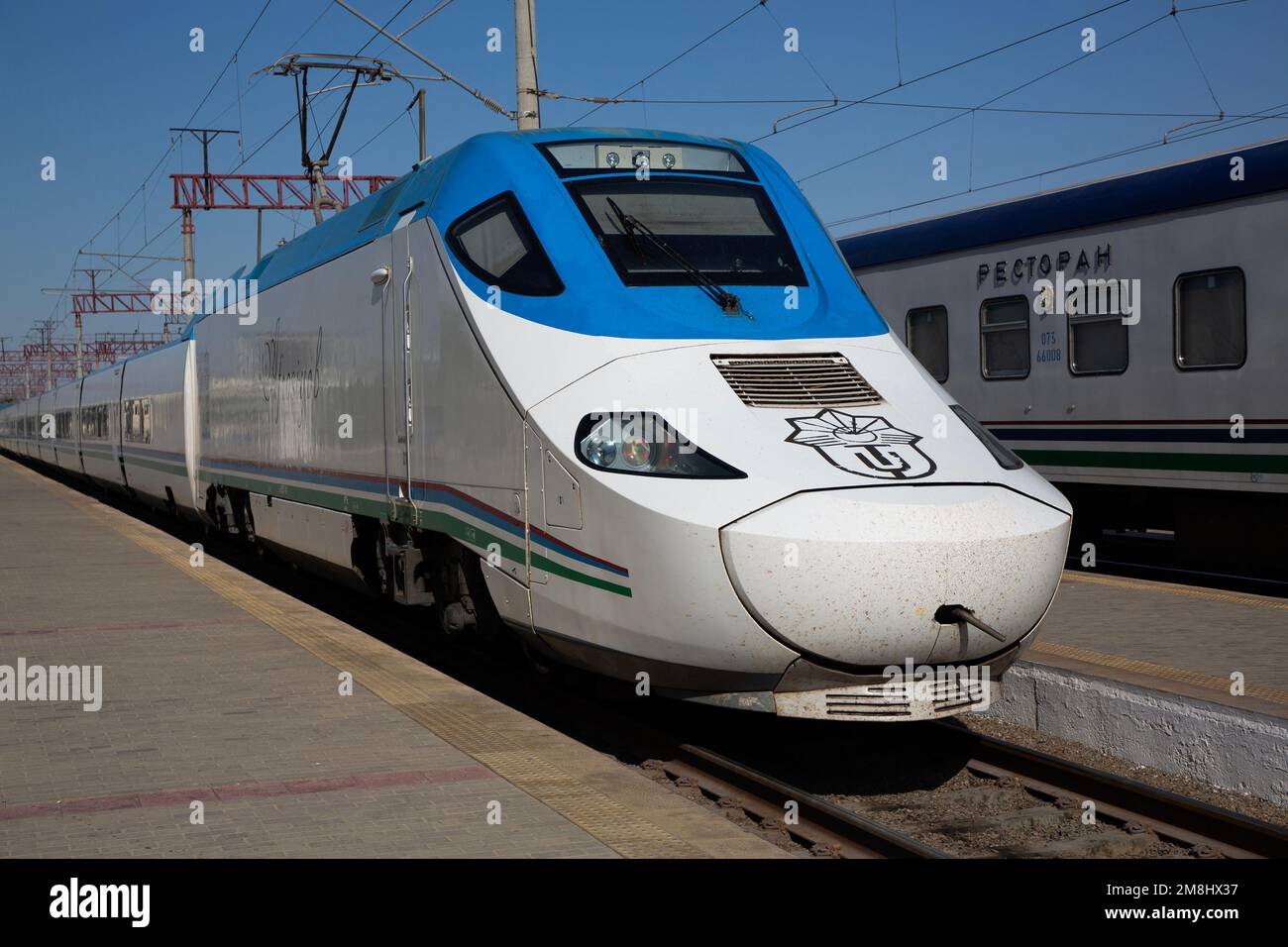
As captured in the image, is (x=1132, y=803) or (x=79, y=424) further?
(x=79, y=424)

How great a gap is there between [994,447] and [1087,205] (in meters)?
7.38

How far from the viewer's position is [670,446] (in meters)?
6.08

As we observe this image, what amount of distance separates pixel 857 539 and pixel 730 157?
10.8 ft

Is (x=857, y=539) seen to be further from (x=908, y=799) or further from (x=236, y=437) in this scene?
(x=236, y=437)

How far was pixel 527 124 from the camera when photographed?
14.4m

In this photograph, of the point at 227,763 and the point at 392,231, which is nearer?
the point at 227,763

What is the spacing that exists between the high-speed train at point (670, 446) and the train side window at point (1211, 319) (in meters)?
5.36

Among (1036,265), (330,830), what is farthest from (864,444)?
(1036,265)

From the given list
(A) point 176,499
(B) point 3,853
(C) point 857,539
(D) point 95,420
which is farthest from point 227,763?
(D) point 95,420

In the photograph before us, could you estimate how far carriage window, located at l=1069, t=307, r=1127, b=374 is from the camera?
12.9 meters

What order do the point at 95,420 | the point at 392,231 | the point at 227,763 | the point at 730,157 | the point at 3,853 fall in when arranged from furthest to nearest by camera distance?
the point at 95,420
the point at 392,231
the point at 730,157
the point at 227,763
the point at 3,853

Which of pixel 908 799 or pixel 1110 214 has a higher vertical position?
pixel 1110 214

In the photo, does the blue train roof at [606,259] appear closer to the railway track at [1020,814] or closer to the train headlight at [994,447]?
the train headlight at [994,447]

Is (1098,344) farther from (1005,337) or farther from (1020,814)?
(1020,814)
